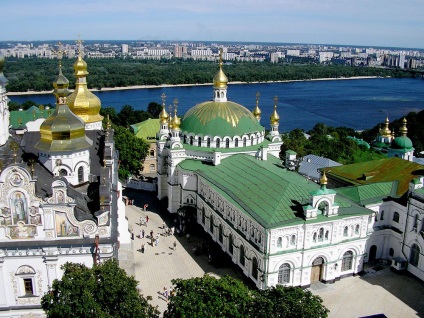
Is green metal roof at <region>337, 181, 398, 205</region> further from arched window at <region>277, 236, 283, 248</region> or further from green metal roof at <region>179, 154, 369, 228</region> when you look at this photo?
arched window at <region>277, 236, 283, 248</region>

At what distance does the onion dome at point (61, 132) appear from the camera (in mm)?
14678

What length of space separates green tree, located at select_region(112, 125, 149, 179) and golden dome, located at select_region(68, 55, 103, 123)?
20.9ft

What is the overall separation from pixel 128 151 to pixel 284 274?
1446 centimetres

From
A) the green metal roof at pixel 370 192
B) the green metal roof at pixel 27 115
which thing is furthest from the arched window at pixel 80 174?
the green metal roof at pixel 27 115

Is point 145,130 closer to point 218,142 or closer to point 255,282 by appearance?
point 218,142

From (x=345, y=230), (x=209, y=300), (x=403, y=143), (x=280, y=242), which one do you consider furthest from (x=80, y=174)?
(x=403, y=143)

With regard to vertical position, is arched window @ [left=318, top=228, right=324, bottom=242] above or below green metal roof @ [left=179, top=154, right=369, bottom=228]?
below

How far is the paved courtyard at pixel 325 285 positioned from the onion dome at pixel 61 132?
560 cm

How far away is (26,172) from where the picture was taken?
39.6ft

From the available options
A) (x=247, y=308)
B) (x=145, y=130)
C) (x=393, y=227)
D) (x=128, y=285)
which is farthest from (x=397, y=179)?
(x=145, y=130)

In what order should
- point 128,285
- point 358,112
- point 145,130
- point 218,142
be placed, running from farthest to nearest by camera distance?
point 358,112 < point 145,130 < point 218,142 < point 128,285

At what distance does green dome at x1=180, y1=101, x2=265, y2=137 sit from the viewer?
2278cm

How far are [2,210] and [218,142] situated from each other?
40.3 ft

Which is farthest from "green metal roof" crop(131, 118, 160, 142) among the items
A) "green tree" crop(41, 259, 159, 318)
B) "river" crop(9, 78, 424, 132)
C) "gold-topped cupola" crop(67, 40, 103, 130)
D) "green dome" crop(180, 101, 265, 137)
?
"river" crop(9, 78, 424, 132)
